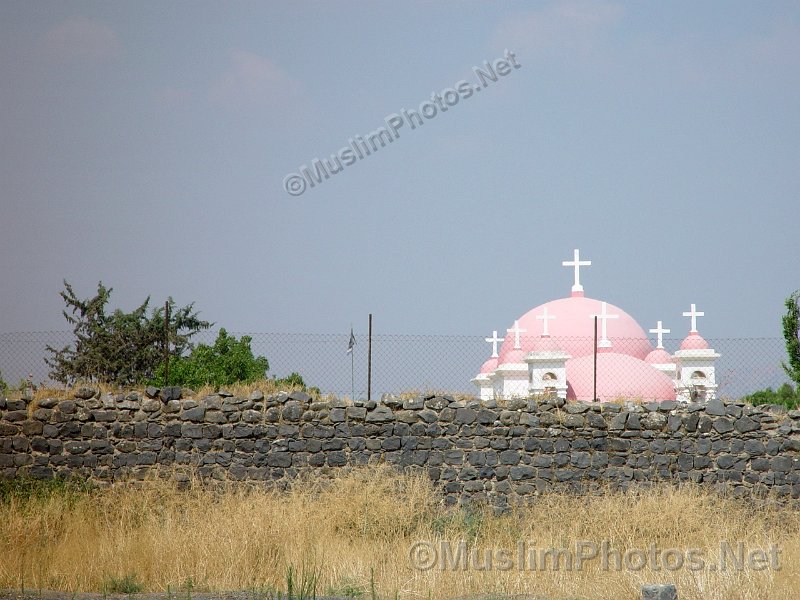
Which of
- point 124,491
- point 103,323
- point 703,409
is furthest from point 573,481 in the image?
point 103,323

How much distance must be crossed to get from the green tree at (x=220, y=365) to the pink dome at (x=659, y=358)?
1012cm

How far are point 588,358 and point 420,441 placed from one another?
8.65 meters

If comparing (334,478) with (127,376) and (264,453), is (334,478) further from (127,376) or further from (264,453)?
(127,376)

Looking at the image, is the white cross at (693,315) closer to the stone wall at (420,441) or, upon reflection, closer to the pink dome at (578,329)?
the pink dome at (578,329)

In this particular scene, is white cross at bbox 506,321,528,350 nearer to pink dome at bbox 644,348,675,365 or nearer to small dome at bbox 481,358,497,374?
small dome at bbox 481,358,497,374

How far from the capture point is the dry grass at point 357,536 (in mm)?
9203

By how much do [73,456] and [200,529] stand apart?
3.42 meters

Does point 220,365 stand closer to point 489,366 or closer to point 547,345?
point 489,366

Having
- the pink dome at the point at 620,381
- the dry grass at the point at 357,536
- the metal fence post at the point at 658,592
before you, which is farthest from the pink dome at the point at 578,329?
the metal fence post at the point at 658,592

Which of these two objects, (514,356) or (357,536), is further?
(514,356)

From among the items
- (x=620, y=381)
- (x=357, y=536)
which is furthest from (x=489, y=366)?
(x=357, y=536)

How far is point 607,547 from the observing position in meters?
11.4

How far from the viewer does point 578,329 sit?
23.5m

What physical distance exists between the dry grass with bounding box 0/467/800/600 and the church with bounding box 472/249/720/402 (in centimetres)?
570
